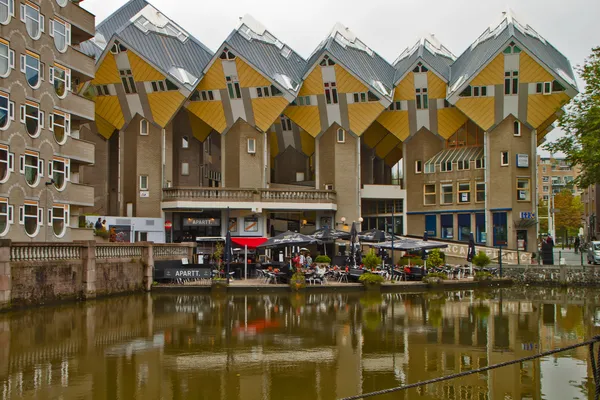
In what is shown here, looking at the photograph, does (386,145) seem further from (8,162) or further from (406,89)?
(8,162)

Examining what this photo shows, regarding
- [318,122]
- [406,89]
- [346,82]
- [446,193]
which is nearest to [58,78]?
[318,122]

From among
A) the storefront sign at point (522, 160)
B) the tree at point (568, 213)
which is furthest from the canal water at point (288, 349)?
the tree at point (568, 213)

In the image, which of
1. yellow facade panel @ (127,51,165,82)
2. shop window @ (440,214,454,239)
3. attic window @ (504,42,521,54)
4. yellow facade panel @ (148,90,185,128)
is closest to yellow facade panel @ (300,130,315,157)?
shop window @ (440,214,454,239)

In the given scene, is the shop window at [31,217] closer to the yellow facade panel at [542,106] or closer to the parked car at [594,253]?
the parked car at [594,253]

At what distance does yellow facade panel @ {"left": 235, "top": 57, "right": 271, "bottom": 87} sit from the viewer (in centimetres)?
5672

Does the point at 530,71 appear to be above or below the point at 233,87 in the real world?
above

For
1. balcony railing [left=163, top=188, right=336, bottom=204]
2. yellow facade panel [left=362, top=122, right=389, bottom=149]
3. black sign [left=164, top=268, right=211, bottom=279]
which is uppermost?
yellow facade panel [left=362, top=122, right=389, bottom=149]

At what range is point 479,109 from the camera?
5853cm

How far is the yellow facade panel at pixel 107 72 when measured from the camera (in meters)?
54.8

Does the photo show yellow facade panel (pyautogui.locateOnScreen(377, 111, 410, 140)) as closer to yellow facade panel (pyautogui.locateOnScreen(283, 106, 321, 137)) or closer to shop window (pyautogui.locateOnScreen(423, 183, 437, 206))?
shop window (pyautogui.locateOnScreen(423, 183, 437, 206))

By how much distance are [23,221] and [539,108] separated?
42150mm

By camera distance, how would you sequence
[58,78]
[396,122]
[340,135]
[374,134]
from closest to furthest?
[58,78]
[340,135]
[396,122]
[374,134]

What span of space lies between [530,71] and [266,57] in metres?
22.3

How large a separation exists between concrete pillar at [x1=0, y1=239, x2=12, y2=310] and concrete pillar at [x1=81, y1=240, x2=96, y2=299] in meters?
5.59
